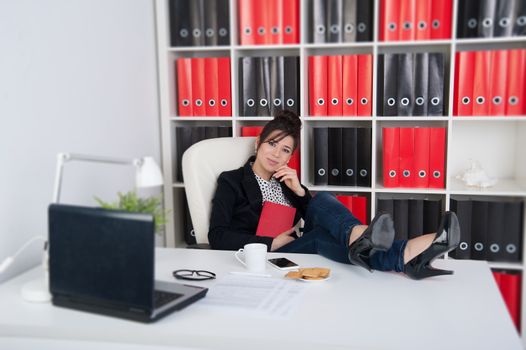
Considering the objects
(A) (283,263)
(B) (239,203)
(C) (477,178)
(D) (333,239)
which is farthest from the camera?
(C) (477,178)

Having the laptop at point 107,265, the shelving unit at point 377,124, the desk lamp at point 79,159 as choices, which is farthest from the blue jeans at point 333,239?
the shelving unit at point 377,124

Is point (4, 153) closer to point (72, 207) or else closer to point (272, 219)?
point (72, 207)

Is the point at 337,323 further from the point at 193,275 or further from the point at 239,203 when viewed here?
the point at 239,203

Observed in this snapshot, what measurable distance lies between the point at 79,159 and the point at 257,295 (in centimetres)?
58

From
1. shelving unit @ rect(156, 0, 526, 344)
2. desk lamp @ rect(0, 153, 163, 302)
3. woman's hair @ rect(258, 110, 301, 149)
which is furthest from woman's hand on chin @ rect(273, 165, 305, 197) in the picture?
desk lamp @ rect(0, 153, 163, 302)

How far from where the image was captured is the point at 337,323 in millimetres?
1212

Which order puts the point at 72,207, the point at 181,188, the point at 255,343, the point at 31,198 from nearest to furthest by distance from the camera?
the point at 255,343 < the point at 72,207 < the point at 31,198 < the point at 181,188

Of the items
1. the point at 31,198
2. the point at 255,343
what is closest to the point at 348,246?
the point at 255,343

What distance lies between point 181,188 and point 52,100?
4.28ft

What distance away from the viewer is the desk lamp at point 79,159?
1.31 meters

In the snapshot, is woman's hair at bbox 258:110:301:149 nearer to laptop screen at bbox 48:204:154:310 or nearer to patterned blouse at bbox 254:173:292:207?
patterned blouse at bbox 254:173:292:207

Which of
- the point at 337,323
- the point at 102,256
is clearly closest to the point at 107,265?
the point at 102,256

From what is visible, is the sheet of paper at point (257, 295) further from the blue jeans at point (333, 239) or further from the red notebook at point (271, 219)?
the red notebook at point (271, 219)

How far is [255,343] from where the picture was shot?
45.1 inches
